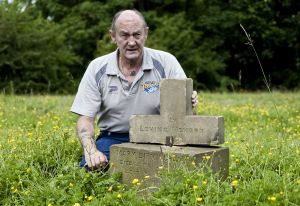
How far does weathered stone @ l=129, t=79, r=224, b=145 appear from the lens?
14.9 feet

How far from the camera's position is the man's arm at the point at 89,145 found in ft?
15.6

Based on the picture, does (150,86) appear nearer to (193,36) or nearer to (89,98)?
(89,98)

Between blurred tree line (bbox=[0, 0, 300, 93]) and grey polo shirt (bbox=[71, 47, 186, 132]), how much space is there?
19251 mm

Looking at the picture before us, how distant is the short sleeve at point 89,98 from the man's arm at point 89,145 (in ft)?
0.21

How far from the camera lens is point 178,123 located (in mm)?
4688

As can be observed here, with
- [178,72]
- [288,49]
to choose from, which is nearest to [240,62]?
[288,49]

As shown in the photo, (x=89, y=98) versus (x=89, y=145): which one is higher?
(x=89, y=98)

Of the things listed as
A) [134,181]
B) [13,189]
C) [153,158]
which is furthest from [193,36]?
[134,181]

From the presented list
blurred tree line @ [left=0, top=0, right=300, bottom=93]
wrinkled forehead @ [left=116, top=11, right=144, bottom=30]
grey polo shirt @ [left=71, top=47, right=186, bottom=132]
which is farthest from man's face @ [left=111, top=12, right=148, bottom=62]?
blurred tree line @ [left=0, top=0, right=300, bottom=93]

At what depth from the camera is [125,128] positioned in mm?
5176

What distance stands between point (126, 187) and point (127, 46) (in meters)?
1.20

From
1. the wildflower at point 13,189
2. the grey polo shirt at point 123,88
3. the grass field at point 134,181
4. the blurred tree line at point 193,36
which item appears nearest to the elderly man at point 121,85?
the grey polo shirt at point 123,88

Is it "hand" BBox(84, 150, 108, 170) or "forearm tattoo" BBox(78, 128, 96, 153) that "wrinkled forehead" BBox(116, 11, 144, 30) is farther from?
"hand" BBox(84, 150, 108, 170)

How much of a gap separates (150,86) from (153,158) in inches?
30.0
